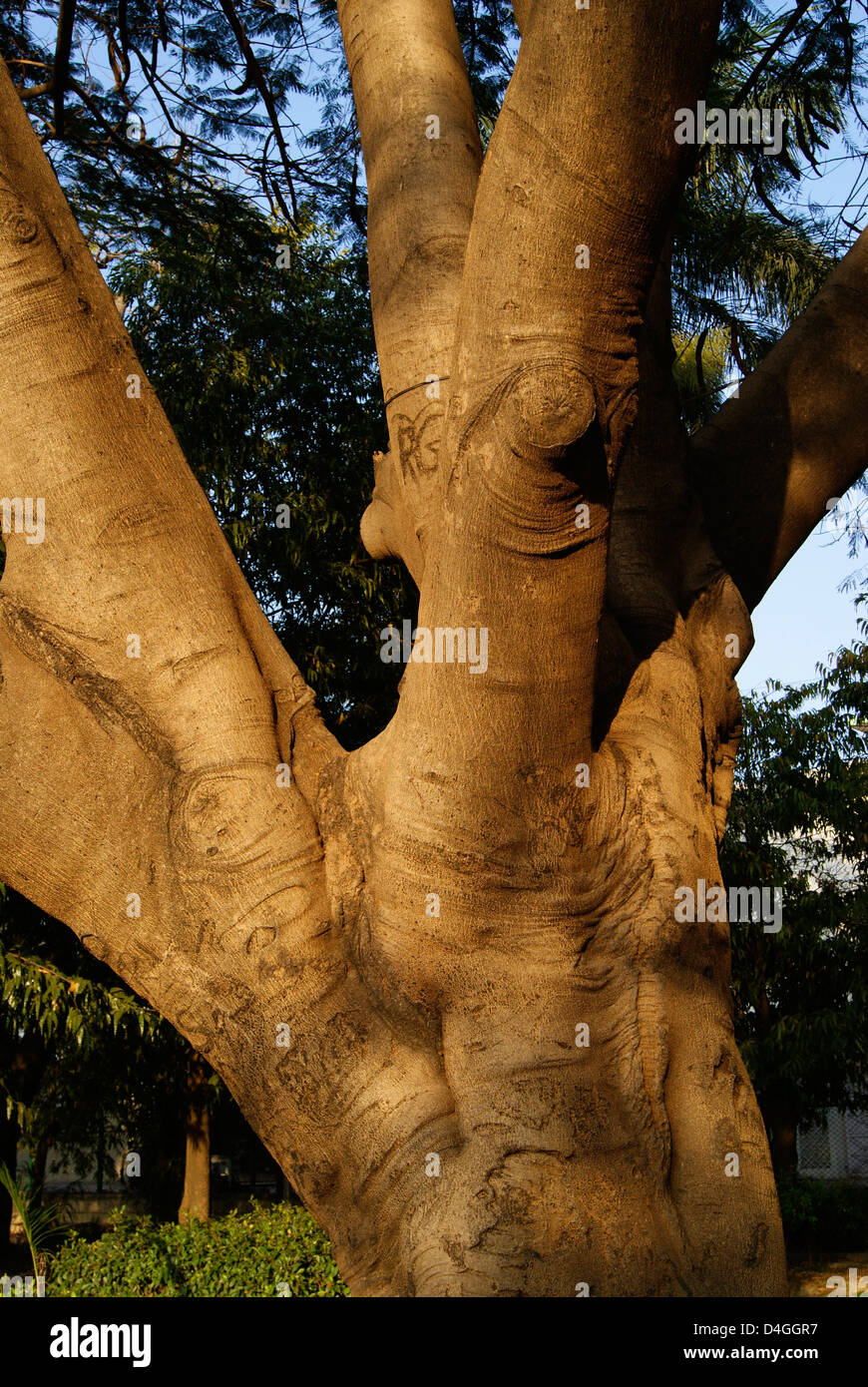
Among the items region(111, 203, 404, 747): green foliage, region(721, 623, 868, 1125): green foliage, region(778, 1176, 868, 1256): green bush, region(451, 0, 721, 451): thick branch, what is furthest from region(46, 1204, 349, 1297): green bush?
region(778, 1176, 868, 1256): green bush

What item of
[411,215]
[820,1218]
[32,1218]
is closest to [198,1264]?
[32,1218]

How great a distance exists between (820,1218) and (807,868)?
3.81m

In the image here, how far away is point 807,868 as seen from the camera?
34.7 ft

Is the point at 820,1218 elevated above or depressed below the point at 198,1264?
below

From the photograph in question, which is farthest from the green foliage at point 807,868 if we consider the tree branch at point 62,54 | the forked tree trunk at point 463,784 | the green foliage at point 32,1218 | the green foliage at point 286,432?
the forked tree trunk at point 463,784

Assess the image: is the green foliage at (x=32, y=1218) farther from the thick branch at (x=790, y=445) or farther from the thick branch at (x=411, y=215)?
the thick branch at (x=790, y=445)

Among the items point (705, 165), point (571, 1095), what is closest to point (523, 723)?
point (571, 1095)

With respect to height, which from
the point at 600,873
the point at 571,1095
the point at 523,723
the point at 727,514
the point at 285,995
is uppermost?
the point at 727,514

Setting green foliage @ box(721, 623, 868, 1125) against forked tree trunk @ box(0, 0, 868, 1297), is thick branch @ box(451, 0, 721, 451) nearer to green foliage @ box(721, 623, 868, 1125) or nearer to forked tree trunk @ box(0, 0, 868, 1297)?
forked tree trunk @ box(0, 0, 868, 1297)

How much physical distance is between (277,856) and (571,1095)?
58 centimetres

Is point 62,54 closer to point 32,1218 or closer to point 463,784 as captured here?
point 463,784

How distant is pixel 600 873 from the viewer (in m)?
1.87

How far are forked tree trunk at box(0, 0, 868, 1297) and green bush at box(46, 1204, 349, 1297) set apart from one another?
4.64m

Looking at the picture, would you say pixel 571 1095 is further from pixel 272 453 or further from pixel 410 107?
pixel 272 453
